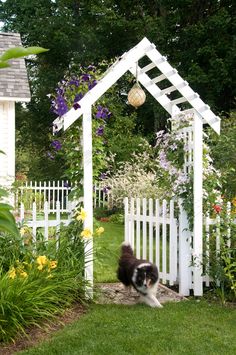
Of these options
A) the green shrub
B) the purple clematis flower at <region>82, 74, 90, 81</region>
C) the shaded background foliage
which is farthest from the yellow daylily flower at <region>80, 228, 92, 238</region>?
the shaded background foliage

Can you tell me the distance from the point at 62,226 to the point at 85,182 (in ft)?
2.18

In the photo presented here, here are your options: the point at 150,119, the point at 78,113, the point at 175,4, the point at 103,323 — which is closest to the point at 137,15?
the point at 175,4

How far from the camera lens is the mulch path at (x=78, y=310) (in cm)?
424

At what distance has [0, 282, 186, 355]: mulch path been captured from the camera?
13.9 feet

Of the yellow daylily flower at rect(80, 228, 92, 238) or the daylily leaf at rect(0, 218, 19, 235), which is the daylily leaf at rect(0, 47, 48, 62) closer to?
the daylily leaf at rect(0, 218, 19, 235)

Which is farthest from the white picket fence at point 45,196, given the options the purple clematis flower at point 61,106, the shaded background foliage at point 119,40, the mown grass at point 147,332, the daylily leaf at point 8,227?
the shaded background foliage at point 119,40

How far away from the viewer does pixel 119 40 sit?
1010 inches

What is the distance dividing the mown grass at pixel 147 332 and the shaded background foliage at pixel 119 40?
1654cm

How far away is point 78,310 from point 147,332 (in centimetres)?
107

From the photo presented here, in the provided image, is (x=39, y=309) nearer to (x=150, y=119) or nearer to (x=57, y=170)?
(x=57, y=170)

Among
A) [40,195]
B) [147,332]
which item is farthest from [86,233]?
[40,195]

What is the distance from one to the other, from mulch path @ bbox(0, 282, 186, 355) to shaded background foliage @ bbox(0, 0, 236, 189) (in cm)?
1557

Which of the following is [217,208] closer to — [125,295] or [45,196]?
[125,295]

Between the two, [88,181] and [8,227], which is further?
[88,181]
